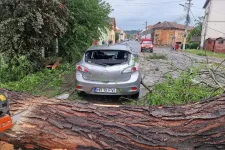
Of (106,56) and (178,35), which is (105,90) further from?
(178,35)

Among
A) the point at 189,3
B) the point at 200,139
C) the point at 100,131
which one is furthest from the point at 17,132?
the point at 189,3

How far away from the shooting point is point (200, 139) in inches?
74.8

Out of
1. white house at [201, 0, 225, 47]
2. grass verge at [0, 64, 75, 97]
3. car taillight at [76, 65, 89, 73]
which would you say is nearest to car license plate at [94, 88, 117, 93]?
car taillight at [76, 65, 89, 73]

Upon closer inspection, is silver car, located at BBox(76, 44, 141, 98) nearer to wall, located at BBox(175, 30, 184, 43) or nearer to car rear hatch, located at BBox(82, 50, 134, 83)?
car rear hatch, located at BBox(82, 50, 134, 83)

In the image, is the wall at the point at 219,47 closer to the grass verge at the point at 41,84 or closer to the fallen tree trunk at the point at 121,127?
the grass verge at the point at 41,84

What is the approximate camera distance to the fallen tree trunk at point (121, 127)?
1.92m

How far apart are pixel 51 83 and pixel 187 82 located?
4.43 metres

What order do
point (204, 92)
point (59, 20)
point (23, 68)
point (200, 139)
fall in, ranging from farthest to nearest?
point (59, 20) → point (23, 68) → point (204, 92) → point (200, 139)

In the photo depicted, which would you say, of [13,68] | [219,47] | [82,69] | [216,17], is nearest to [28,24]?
[13,68]

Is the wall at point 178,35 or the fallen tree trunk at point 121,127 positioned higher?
the wall at point 178,35

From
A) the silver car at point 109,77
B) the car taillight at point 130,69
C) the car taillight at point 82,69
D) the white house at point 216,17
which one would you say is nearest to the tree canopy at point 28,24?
the car taillight at point 82,69

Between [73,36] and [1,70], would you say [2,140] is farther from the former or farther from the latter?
[73,36]

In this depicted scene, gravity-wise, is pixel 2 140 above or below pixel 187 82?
below

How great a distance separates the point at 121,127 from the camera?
6.95ft
